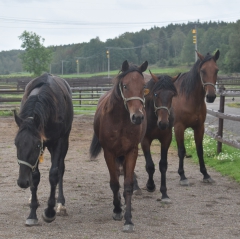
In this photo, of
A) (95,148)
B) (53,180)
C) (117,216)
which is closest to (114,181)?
(117,216)

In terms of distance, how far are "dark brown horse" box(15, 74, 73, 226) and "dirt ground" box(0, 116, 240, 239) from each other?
13.7 inches

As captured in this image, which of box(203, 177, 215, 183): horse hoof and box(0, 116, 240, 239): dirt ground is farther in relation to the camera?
box(203, 177, 215, 183): horse hoof

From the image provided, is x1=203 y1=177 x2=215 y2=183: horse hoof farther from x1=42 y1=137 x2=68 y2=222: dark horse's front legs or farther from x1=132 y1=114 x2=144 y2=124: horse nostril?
x1=132 y1=114 x2=144 y2=124: horse nostril

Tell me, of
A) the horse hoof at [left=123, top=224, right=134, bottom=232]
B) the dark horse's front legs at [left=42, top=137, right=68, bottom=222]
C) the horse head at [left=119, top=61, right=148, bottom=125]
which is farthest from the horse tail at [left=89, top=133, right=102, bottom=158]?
the horse hoof at [left=123, top=224, right=134, bottom=232]

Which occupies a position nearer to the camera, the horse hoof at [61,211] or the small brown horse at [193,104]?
the horse hoof at [61,211]

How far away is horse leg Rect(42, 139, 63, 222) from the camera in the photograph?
5355 mm

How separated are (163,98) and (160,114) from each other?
23 centimetres

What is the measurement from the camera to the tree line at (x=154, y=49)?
8319 cm

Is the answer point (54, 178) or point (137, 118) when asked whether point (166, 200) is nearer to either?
point (54, 178)

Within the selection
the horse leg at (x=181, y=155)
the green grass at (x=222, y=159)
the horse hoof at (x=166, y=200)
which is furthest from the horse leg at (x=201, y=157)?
the horse hoof at (x=166, y=200)

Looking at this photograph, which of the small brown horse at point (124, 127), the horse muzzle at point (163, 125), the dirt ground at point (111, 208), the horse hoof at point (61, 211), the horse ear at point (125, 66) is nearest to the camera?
the dirt ground at point (111, 208)

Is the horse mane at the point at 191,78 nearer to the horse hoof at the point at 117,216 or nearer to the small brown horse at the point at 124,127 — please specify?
the small brown horse at the point at 124,127

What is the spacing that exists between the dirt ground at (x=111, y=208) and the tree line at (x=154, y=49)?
60.1 metres

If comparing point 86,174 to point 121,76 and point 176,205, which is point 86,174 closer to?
point 176,205
